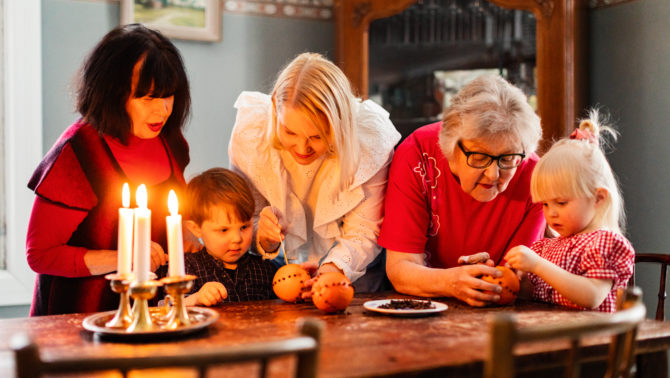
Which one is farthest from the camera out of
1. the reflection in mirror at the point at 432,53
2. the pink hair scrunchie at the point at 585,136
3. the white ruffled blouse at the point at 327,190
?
the reflection in mirror at the point at 432,53

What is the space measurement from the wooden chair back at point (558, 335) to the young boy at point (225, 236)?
1043 millimetres

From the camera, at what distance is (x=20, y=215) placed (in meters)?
2.97

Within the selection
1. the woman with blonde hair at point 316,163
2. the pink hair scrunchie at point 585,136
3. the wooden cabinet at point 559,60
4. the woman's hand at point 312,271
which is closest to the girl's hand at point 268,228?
the woman with blonde hair at point 316,163

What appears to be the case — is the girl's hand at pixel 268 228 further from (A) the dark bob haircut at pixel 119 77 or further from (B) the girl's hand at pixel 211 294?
(A) the dark bob haircut at pixel 119 77

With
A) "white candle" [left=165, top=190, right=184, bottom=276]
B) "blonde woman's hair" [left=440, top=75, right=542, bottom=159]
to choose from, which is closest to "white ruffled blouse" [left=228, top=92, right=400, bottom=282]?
"blonde woman's hair" [left=440, top=75, right=542, bottom=159]

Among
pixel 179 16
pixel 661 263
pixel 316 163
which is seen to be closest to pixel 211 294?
pixel 316 163

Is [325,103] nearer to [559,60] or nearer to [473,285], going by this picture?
[473,285]

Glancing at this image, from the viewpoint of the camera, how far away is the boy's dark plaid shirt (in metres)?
1.97

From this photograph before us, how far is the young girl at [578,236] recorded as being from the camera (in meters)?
1.69

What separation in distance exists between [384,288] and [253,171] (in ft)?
1.79

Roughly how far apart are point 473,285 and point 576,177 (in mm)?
384

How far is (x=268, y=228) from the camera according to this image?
1973 mm

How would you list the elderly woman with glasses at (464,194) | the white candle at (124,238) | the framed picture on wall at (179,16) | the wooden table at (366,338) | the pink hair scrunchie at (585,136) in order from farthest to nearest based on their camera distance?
the framed picture on wall at (179,16) → the pink hair scrunchie at (585,136) → the elderly woman with glasses at (464,194) → the white candle at (124,238) → the wooden table at (366,338)

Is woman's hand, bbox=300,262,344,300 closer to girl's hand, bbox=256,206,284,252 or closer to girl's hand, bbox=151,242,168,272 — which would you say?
girl's hand, bbox=256,206,284,252
